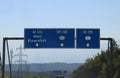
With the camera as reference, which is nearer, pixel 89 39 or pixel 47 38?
pixel 47 38

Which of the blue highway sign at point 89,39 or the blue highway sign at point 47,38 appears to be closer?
the blue highway sign at point 47,38

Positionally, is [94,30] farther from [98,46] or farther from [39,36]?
[39,36]

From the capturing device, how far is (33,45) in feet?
126

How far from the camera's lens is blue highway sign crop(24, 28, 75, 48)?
38.5 m

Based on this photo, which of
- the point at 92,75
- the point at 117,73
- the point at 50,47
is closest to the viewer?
the point at 50,47

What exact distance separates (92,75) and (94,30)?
38.2m

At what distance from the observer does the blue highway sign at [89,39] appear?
1524 inches

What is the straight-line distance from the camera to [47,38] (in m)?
38.5

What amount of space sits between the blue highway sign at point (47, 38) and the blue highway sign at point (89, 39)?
0.83 metres

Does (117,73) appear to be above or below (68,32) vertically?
below

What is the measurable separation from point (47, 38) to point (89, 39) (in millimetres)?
3273

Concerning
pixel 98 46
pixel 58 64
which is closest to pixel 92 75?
pixel 98 46

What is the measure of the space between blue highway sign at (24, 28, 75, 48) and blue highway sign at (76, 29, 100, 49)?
2.71 ft

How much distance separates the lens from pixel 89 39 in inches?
1524
